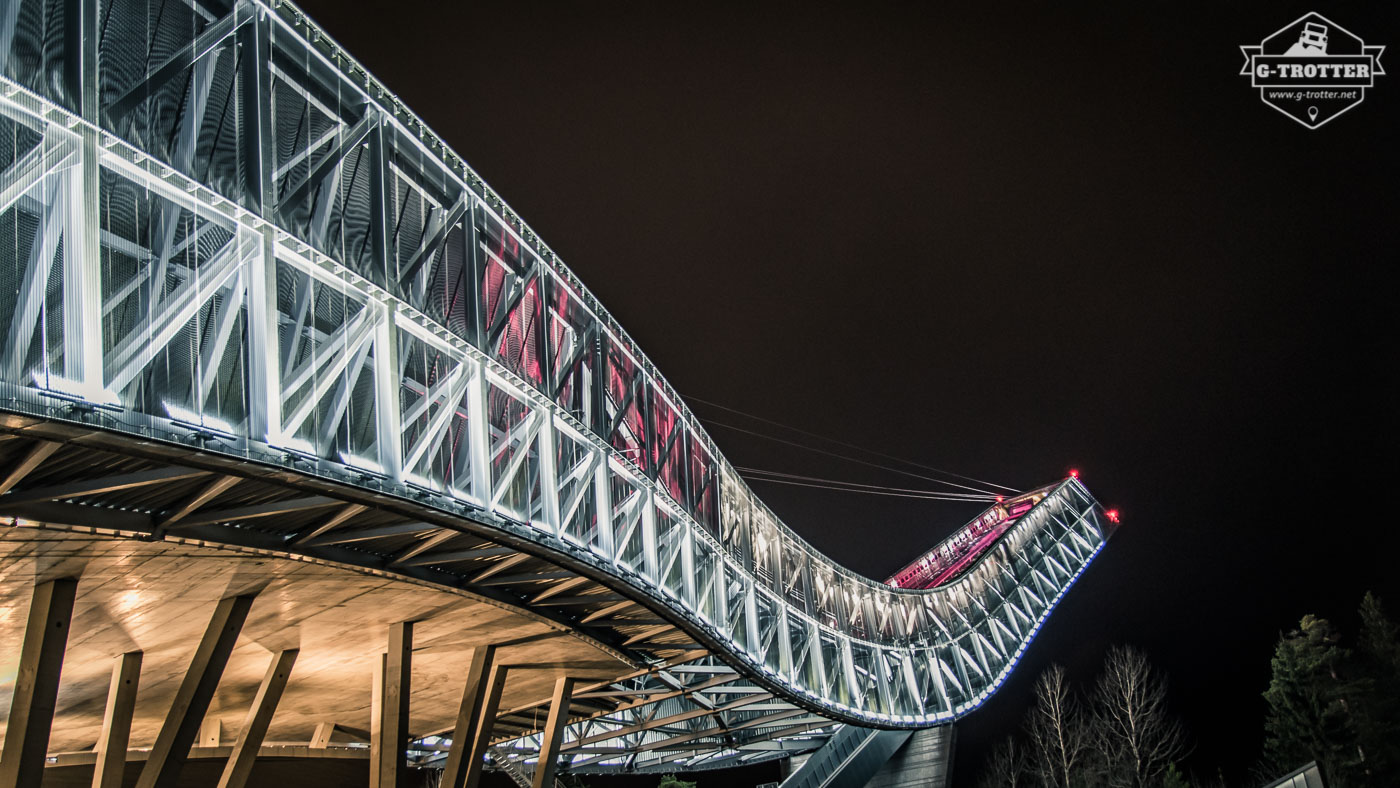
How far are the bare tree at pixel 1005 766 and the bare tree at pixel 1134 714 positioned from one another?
441 centimetres

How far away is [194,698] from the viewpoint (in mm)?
17609

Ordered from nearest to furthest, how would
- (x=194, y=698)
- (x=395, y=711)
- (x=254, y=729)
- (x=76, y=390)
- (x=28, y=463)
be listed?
(x=76, y=390) < (x=28, y=463) < (x=194, y=698) < (x=254, y=729) < (x=395, y=711)

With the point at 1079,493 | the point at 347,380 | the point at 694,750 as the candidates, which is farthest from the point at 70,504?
Answer: the point at 1079,493

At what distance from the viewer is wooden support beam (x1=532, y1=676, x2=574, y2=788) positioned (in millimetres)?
28828

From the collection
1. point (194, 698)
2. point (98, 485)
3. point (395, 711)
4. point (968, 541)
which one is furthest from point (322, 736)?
point (968, 541)

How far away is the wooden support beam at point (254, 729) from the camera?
20.2m

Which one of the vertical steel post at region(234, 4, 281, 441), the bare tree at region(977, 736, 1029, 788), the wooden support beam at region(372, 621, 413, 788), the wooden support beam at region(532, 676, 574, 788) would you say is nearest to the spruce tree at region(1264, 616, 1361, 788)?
the bare tree at region(977, 736, 1029, 788)

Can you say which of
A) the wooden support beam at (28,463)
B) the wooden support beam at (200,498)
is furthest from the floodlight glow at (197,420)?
the wooden support beam at (28,463)

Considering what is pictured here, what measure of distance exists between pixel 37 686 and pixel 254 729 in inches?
246

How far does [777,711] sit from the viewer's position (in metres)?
43.9

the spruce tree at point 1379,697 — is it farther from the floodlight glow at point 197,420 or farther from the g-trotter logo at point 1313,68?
the floodlight glow at point 197,420

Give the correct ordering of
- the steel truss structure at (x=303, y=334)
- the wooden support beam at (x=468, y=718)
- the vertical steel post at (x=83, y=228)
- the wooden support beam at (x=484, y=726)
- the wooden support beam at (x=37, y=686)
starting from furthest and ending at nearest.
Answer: the wooden support beam at (x=484, y=726) → the wooden support beam at (x=468, y=718) → the wooden support beam at (x=37, y=686) → the steel truss structure at (x=303, y=334) → the vertical steel post at (x=83, y=228)

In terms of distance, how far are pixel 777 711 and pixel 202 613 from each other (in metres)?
27.9

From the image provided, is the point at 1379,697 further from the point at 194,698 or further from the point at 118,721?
the point at 118,721
